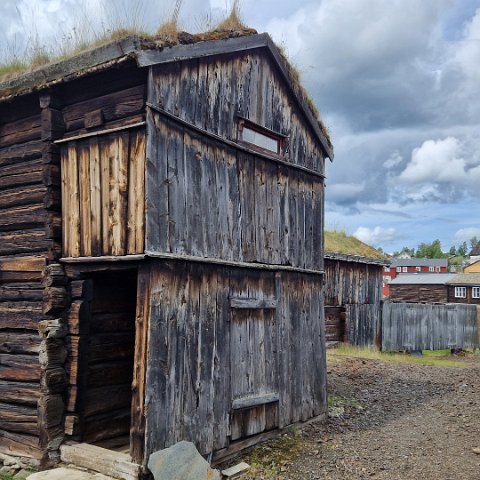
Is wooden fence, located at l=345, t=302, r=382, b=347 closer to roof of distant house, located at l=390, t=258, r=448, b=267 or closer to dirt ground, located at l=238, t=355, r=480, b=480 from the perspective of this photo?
dirt ground, located at l=238, t=355, r=480, b=480

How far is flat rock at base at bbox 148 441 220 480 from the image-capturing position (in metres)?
6.05

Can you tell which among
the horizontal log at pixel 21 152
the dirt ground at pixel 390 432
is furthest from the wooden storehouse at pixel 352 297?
the horizontal log at pixel 21 152

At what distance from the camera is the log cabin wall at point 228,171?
22.1ft

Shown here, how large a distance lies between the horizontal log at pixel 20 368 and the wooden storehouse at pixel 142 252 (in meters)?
0.03

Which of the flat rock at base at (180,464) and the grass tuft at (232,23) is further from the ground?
the grass tuft at (232,23)

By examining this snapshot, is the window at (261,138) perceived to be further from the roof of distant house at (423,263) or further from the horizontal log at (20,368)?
the roof of distant house at (423,263)

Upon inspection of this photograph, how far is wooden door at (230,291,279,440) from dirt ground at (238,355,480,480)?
27.4 inches

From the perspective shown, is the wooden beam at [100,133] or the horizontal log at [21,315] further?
the horizontal log at [21,315]

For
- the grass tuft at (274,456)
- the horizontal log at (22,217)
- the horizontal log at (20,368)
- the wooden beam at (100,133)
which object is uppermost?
the wooden beam at (100,133)

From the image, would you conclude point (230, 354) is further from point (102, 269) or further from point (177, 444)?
point (102, 269)

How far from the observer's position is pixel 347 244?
98.7 ft

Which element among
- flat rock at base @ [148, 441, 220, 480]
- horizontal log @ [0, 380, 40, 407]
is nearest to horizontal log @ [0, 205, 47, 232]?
horizontal log @ [0, 380, 40, 407]

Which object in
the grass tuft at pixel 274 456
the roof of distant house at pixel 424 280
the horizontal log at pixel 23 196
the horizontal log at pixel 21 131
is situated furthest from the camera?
the roof of distant house at pixel 424 280

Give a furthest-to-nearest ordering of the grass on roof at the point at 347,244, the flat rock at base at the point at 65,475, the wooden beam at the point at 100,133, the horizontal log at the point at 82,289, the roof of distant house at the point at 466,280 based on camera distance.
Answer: the roof of distant house at the point at 466,280
the grass on roof at the point at 347,244
the horizontal log at the point at 82,289
the wooden beam at the point at 100,133
the flat rock at base at the point at 65,475
